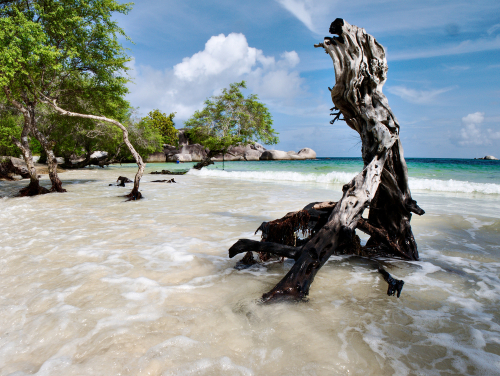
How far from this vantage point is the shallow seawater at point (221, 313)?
1.94m

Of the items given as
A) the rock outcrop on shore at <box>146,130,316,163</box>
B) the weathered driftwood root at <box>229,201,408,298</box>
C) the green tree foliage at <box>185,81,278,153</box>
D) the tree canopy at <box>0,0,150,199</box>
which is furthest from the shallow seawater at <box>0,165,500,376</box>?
the rock outcrop on shore at <box>146,130,316,163</box>

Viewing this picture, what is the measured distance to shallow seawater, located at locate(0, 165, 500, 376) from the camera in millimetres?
1943

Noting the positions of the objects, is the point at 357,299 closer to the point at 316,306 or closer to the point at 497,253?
the point at 316,306

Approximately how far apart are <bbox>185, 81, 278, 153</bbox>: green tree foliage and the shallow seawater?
2148cm

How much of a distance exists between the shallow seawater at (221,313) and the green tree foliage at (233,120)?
21484mm

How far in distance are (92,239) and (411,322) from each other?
184 inches

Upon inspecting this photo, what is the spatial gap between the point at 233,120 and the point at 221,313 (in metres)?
24.2

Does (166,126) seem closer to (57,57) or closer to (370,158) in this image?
(57,57)

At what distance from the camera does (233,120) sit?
1003 inches

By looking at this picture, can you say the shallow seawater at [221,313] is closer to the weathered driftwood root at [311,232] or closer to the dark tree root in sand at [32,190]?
the weathered driftwood root at [311,232]

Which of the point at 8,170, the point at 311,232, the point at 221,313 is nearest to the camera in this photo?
the point at 221,313

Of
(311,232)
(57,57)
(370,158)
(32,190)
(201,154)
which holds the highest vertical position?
(57,57)

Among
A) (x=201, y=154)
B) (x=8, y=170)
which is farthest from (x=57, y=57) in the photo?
(x=201, y=154)

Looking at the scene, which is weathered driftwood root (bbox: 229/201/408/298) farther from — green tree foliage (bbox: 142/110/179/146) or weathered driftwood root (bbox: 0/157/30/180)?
green tree foliage (bbox: 142/110/179/146)
